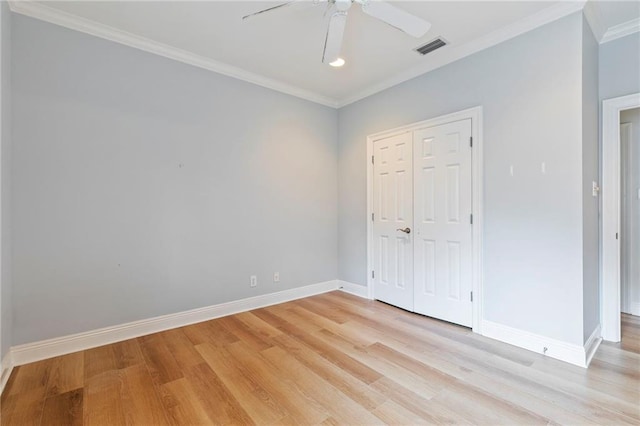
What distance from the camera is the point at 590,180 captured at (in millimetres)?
2398

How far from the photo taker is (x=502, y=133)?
261cm

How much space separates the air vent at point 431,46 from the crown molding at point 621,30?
4.45 feet

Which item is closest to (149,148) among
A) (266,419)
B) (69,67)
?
(69,67)

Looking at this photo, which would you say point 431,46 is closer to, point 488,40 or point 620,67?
point 488,40

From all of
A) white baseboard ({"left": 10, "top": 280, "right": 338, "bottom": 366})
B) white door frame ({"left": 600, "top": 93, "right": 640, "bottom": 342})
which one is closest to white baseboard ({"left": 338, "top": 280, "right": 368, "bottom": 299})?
white baseboard ({"left": 10, "top": 280, "right": 338, "bottom": 366})

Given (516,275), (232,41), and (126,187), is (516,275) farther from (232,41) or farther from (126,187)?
(126,187)

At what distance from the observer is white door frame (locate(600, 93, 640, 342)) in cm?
255

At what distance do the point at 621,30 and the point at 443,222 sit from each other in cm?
219

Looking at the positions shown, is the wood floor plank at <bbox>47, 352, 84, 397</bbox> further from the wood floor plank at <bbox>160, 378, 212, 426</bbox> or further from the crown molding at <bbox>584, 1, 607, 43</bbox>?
the crown molding at <bbox>584, 1, 607, 43</bbox>

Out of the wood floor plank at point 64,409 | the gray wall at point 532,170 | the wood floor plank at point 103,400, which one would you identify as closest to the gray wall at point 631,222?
the gray wall at point 532,170

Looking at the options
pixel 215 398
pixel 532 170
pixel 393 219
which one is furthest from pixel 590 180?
pixel 215 398

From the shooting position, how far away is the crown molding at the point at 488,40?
224cm

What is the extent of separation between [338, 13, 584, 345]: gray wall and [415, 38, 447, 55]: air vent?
10.8 inches

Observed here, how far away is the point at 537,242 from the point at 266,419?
2.43 m
